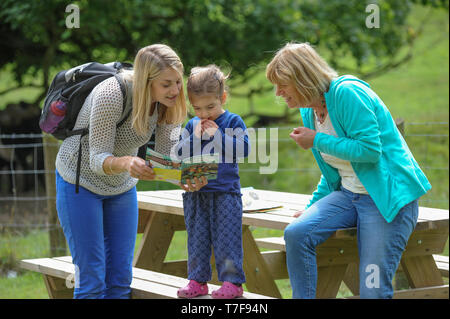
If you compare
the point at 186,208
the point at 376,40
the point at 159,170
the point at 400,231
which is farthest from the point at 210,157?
the point at 376,40

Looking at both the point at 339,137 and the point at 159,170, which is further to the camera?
the point at 339,137

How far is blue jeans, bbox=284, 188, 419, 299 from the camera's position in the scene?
10.5ft

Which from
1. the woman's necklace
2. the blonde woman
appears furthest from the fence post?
the woman's necklace

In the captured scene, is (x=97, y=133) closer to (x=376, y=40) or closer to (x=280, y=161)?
(x=376, y=40)

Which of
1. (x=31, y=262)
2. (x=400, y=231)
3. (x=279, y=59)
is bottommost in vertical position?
(x=31, y=262)

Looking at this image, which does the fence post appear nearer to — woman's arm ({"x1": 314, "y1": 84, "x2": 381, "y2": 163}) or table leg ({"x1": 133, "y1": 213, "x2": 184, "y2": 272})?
table leg ({"x1": 133, "y1": 213, "x2": 184, "y2": 272})

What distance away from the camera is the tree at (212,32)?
844cm

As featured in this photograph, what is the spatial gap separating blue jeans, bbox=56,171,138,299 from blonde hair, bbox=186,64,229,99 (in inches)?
26.8

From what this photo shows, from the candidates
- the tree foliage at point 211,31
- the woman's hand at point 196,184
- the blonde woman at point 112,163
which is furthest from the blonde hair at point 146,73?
the tree foliage at point 211,31

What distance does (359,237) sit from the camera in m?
3.32

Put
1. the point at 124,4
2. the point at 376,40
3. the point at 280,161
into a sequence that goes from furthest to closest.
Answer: the point at 280,161 < the point at 376,40 < the point at 124,4

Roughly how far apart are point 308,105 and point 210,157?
0.69 meters

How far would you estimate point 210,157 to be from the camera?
2945mm
